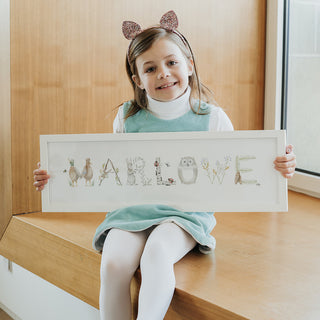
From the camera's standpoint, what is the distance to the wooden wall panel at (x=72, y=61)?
4.88ft

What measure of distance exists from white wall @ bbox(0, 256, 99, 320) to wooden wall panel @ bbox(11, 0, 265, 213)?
222 mm

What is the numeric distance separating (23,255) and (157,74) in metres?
0.72

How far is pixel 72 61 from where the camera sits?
5.11 feet

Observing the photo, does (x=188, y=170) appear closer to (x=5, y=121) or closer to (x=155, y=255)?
(x=155, y=255)

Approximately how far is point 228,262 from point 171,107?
0.42 m

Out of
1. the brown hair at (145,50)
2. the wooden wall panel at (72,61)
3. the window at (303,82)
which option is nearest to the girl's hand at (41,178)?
the brown hair at (145,50)

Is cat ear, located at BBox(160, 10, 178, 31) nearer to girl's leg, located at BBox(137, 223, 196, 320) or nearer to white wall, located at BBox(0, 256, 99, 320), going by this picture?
girl's leg, located at BBox(137, 223, 196, 320)

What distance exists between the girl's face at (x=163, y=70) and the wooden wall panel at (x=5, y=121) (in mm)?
510

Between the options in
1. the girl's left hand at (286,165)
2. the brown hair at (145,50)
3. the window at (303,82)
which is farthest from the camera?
the window at (303,82)

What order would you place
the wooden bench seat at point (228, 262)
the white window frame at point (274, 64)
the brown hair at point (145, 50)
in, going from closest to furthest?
the wooden bench seat at point (228, 262), the brown hair at point (145, 50), the white window frame at point (274, 64)

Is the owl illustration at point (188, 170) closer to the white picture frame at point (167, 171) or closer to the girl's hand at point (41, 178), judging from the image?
the white picture frame at point (167, 171)

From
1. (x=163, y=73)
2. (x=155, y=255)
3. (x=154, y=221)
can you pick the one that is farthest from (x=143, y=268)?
(x=163, y=73)

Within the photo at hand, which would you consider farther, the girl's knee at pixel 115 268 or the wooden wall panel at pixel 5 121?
the wooden wall panel at pixel 5 121

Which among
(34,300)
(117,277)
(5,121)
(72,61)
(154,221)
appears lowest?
(34,300)
